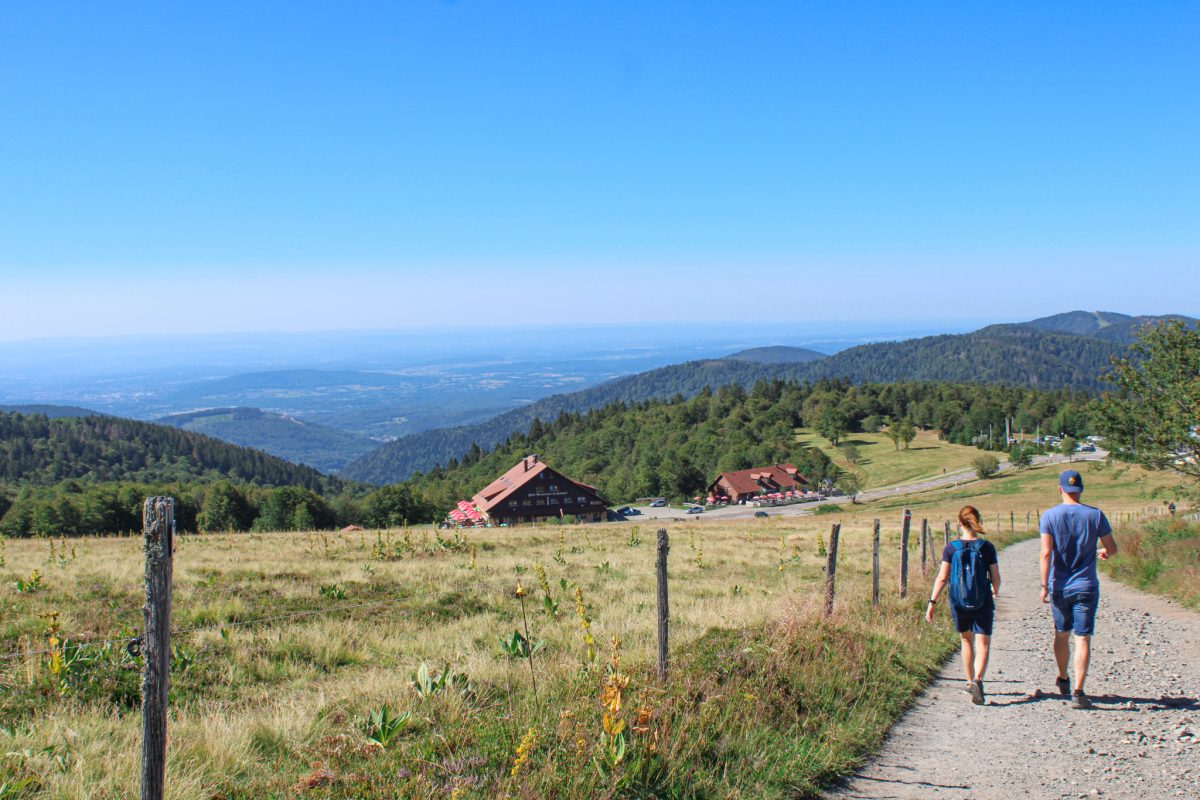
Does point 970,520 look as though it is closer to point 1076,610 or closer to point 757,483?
point 1076,610

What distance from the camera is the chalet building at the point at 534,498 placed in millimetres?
82000

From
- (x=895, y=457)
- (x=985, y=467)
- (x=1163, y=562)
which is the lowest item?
(x=895, y=457)

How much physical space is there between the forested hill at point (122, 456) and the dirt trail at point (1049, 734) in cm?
15900

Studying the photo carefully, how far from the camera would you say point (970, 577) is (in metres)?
6.90

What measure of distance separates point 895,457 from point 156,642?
116549mm

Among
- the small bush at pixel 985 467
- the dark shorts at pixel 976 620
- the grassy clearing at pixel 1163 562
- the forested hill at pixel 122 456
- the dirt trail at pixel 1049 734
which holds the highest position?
the dark shorts at pixel 976 620

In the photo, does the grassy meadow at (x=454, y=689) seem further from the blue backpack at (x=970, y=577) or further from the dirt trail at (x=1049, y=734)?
the blue backpack at (x=970, y=577)

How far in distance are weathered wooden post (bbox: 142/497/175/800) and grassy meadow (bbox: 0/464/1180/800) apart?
83 centimetres

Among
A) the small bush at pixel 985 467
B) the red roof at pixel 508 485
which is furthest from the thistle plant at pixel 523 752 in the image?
the small bush at pixel 985 467

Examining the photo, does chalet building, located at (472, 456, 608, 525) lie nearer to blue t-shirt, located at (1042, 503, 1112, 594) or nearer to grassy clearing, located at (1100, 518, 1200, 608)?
grassy clearing, located at (1100, 518, 1200, 608)

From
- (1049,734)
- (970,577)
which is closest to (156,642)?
(1049,734)

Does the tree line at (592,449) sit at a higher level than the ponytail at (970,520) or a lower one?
lower

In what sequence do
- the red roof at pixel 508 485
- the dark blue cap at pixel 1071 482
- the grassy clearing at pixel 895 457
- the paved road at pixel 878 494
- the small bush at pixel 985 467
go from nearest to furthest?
the dark blue cap at pixel 1071 482, the red roof at pixel 508 485, the paved road at pixel 878 494, the small bush at pixel 985 467, the grassy clearing at pixel 895 457

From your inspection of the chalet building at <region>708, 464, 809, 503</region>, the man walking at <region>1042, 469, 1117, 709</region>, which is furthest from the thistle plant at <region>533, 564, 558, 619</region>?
the chalet building at <region>708, 464, 809, 503</region>
